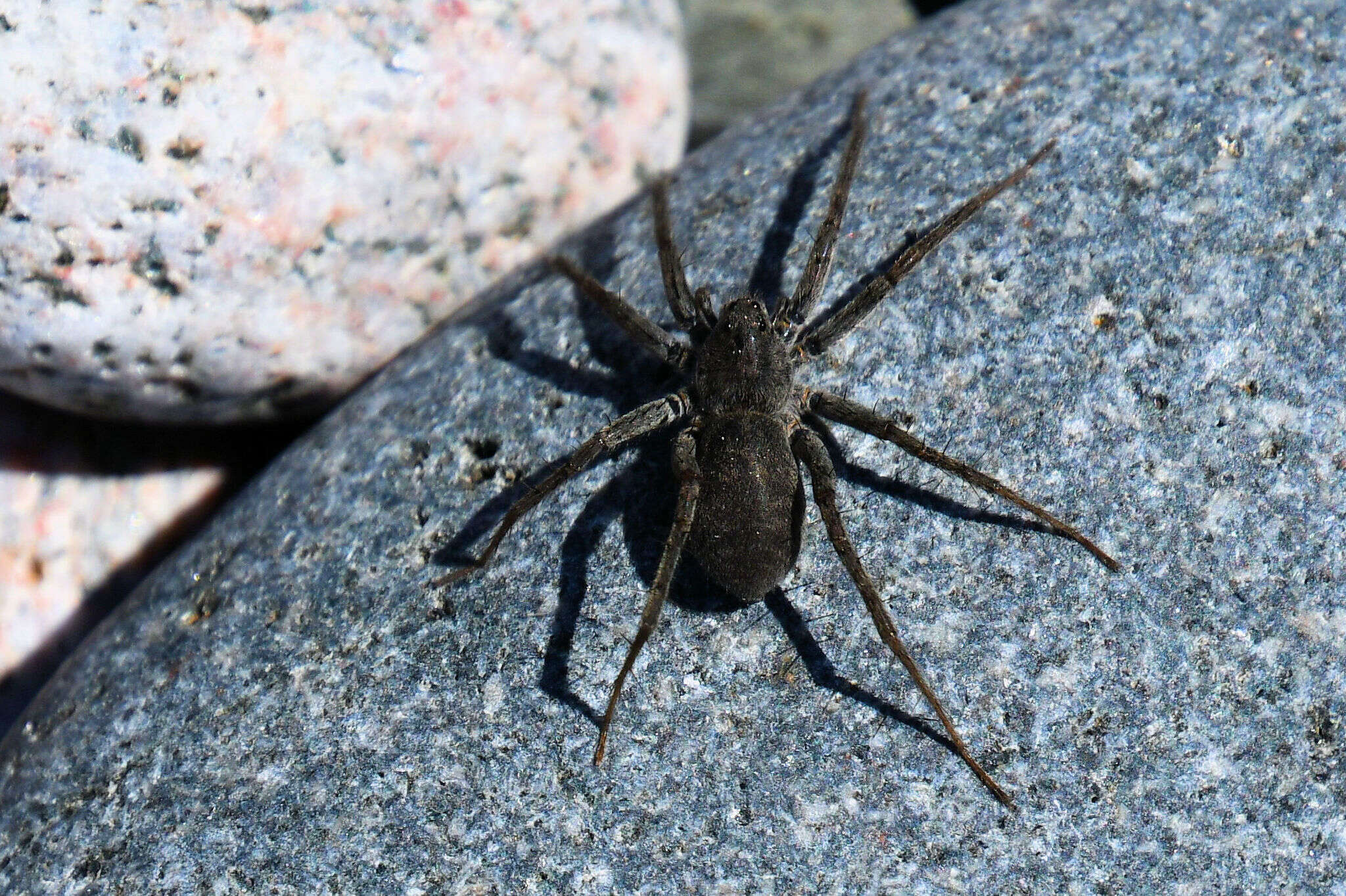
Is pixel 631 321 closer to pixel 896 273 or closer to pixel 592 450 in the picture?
pixel 592 450

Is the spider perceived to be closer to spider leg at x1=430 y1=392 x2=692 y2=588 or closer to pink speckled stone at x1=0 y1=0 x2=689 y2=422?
spider leg at x1=430 y1=392 x2=692 y2=588

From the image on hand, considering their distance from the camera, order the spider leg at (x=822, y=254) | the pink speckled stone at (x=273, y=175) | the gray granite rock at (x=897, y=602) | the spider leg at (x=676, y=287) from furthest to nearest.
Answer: the spider leg at (x=676, y=287)
the spider leg at (x=822, y=254)
the pink speckled stone at (x=273, y=175)
the gray granite rock at (x=897, y=602)

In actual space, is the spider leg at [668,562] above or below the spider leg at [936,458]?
below

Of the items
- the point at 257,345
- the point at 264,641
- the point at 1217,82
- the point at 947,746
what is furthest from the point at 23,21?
the point at 1217,82

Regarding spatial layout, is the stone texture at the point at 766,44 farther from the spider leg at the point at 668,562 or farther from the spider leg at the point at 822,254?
the spider leg at the point at 668,562

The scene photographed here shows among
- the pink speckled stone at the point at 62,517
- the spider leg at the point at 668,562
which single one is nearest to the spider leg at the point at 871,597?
the spider leg at the point at 668,562

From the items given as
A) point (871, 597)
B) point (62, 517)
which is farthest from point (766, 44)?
point (62, 517)

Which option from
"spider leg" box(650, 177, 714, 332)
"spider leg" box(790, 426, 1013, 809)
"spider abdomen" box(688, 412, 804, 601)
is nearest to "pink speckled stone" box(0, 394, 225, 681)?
"spider leg" box(650, 177, 714, 332)
